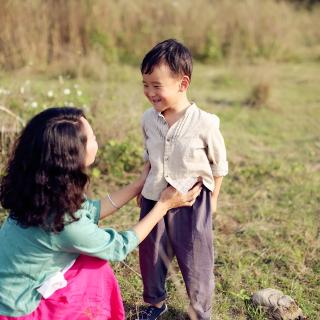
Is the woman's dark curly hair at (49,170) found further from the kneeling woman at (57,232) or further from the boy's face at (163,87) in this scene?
the boy's face at (163,87)

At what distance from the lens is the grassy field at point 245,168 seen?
270cm

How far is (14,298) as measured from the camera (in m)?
1.83

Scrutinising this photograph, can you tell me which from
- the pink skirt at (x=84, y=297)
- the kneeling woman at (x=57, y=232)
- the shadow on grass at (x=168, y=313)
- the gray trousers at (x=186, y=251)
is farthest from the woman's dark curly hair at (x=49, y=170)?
the shadow on grass at (x=168, y=313)

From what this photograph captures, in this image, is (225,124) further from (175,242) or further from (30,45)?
(175,242)

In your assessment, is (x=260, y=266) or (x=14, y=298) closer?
(x=14, y=298)

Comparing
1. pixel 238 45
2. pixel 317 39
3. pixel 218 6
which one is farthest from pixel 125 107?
pixel 317 39

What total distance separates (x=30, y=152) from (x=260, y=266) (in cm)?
168

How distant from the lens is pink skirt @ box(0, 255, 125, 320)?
6.12ft

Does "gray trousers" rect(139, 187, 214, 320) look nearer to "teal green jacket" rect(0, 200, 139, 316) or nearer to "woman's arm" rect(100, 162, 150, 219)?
"woman's arm" rect(100, 162, 150, 219)

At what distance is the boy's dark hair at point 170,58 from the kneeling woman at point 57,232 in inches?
13.4

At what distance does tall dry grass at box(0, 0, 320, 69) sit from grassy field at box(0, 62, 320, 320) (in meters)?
0.41

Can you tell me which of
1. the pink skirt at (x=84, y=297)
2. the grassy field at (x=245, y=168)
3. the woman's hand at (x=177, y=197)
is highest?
the woman's hand at (x=177, y=197)

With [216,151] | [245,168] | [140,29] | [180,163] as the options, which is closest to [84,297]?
[180,163]

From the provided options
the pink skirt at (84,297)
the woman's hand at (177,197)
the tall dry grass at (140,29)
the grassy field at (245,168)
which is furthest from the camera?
the tall dry grass at (140,29)
